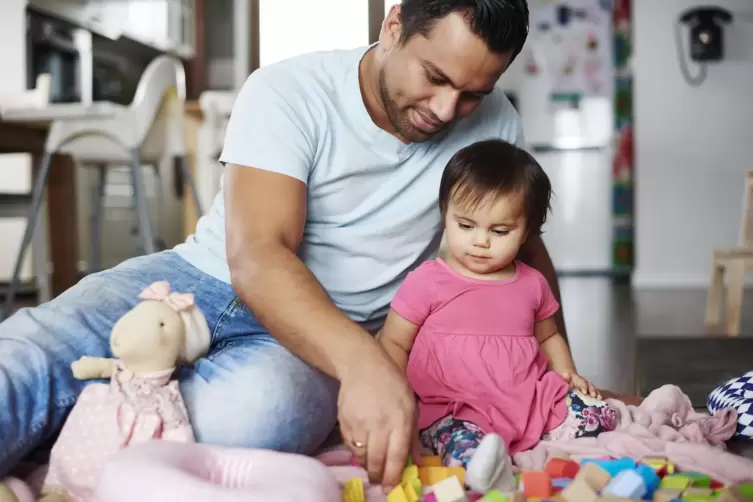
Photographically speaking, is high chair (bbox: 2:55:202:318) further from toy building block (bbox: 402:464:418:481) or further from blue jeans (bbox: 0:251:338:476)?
toy building block (bbox: 402:464:418:481)

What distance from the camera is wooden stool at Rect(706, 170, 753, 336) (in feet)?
9.41

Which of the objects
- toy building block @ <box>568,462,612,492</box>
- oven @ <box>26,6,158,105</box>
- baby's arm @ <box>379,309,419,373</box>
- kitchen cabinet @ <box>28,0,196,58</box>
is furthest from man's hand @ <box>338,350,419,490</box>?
kitchen cabinet @ <box>28,0,196,58</box>

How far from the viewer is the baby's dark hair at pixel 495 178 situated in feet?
4.04

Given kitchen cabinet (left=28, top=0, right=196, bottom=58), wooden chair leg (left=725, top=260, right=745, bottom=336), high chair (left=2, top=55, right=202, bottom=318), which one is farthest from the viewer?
kitchen cabinet (left=28, top=0, right=196, bottom=58)

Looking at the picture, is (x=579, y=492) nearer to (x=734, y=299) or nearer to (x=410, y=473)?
(x=410, y=473)

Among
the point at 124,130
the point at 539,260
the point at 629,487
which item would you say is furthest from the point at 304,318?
the point at 124,130

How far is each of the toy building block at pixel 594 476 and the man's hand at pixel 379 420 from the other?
22 cm

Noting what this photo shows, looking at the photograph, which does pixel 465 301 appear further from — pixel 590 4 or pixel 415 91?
pixel 590 4

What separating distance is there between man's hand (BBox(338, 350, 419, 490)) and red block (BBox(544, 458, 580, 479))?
263 millimetres

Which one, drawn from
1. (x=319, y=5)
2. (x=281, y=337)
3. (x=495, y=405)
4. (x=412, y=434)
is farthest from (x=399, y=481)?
(x=319, y=5)

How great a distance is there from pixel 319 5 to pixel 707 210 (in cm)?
241

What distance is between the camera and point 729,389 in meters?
1.38

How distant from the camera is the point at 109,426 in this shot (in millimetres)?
1010

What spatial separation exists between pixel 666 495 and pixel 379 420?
13.5 inches
